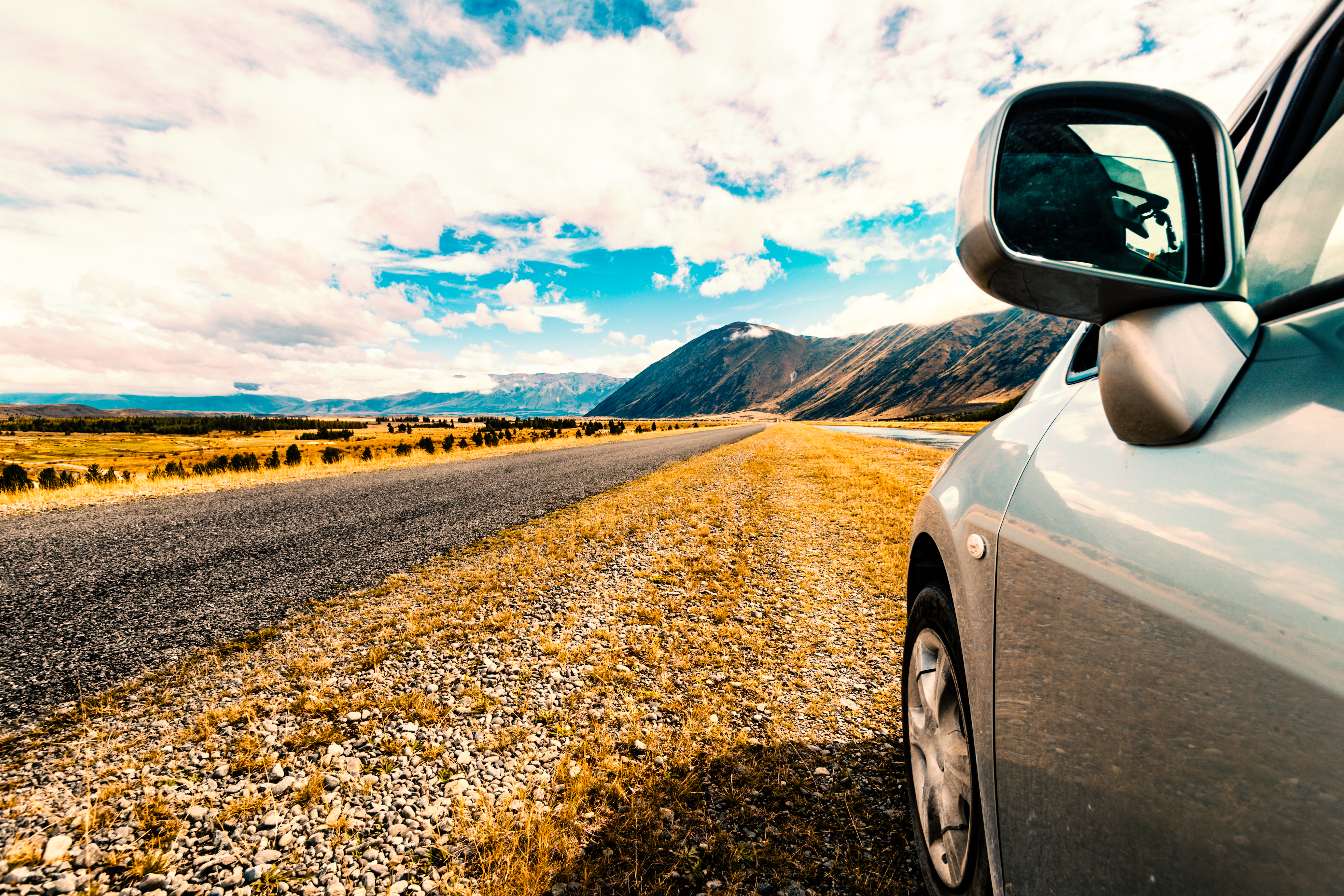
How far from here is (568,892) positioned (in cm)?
231

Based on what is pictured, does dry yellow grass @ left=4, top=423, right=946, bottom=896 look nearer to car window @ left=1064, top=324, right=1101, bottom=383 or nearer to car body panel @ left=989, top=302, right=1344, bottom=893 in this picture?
car body panel @ left=989, top=302, right=1344, bottom=893

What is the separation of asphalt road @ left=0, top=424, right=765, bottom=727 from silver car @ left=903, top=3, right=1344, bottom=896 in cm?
585

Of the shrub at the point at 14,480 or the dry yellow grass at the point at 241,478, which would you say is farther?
the shrub at the point at 14,480

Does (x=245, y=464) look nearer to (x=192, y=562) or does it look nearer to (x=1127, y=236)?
(x=192, y=562)

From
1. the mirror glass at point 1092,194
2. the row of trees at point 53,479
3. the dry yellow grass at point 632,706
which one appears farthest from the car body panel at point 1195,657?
the row of trees at point 53,479

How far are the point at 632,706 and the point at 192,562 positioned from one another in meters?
7.20

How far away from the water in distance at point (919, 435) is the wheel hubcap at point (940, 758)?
21141 mm

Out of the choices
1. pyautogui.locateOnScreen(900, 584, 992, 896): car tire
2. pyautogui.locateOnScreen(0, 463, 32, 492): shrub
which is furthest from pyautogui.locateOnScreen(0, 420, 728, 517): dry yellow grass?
pyautogui.locateOnScreen(900, 584, 992, 896): car tire

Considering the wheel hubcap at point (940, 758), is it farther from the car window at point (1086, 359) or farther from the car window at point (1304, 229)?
the car window at point (1304, 229)

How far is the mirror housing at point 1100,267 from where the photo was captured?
1151mm

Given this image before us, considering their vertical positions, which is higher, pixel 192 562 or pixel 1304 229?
pixel 1304 229

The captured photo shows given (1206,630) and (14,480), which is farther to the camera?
(14,480)

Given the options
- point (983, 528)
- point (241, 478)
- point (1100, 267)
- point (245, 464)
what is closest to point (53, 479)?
point (241, 478)

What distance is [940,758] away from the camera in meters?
2.21
